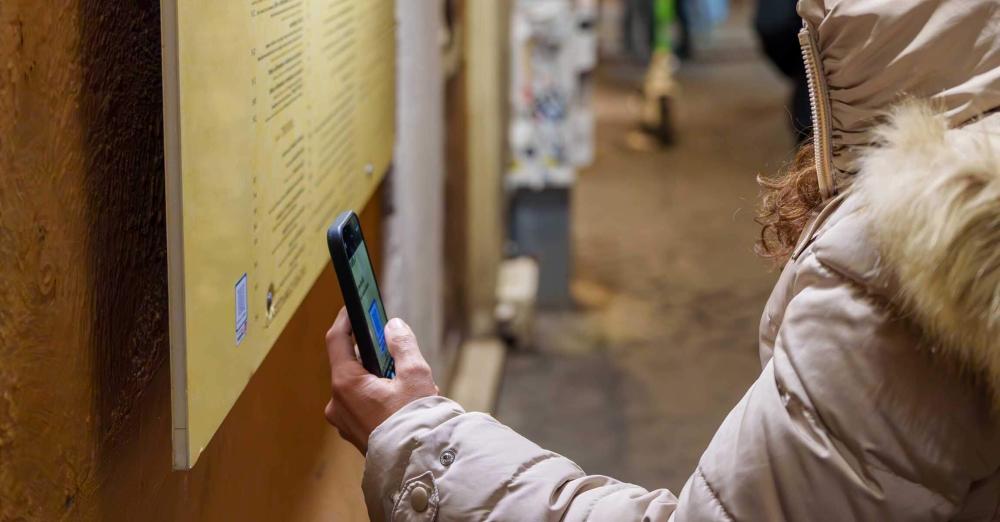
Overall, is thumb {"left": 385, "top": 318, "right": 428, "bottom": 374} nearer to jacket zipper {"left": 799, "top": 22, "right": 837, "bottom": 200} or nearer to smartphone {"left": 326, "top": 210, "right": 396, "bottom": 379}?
smartphone {"left": 326, "top": 210, "right": 396, "bottom": 379}

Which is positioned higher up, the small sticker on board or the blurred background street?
the small sticker on board

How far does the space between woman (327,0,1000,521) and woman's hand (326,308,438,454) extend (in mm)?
362

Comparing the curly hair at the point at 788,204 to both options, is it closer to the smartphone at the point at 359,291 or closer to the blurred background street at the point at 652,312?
the blurred background street at the point at 652,312

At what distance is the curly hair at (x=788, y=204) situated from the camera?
52.4 inches

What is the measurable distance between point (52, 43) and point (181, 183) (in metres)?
0.16

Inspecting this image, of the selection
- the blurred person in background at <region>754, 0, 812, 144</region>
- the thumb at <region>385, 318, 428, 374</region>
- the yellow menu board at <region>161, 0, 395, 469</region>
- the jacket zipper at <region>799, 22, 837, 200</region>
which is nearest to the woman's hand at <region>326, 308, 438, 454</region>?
the thumb at <region>385, 318, 428, 374</region>

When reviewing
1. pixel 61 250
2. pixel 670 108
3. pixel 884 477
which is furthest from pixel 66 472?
pixel 670 108

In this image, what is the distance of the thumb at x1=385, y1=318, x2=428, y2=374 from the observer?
1424 millimetres

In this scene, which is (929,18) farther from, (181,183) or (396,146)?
(396,146)

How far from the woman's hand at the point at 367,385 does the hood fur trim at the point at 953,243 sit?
0.57 m

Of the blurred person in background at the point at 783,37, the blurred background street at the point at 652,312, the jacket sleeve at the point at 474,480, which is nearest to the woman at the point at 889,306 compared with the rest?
the jacket sleeve at the point at 474,480

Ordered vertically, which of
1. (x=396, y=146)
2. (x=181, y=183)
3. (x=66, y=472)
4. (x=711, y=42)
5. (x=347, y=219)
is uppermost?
(x=181, y=183)

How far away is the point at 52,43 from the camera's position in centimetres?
107

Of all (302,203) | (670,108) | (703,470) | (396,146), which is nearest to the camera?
(703,470)
